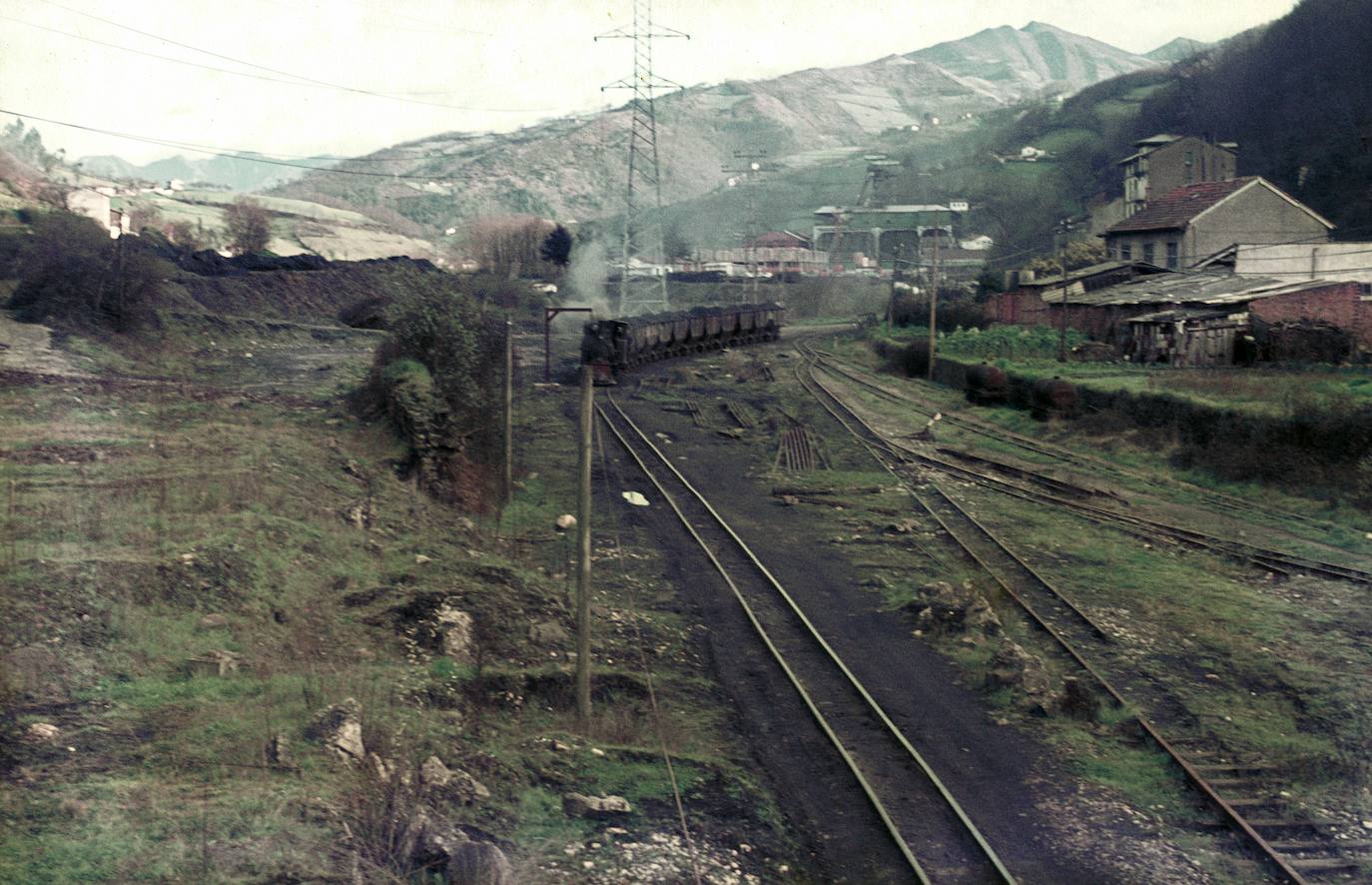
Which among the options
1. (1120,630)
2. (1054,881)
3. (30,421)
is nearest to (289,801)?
(1054,881)

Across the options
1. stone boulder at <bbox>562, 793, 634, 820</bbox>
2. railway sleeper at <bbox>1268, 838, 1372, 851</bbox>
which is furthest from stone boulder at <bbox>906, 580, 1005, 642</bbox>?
stone boulder at <bbox>562, 793, 634, 820</bbox>

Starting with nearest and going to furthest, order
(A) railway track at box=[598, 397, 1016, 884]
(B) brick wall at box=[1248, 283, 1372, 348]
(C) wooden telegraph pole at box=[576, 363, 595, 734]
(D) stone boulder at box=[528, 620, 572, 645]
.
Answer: (A) railway track at box=[598, 397, 1016, 884] < (C) wooden telegraph pole at box=[576, 363, 595, 734] < (D) stone boulder at box=[528, 620, 572, 645] < (B) brick wall at box=[1248, 283, 1372, 348]

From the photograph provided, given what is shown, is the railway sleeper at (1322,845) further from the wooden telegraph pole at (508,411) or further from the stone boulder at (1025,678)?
the wooden telegraph pole at (508,411)

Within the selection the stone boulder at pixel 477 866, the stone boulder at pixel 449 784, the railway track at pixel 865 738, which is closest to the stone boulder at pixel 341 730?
the stone boulder at pixel 449 784

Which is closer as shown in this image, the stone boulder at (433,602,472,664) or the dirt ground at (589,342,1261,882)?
the dirt ground at (589,342,1261,882)

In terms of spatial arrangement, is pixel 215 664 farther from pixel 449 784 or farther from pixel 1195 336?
pixel 1195 336

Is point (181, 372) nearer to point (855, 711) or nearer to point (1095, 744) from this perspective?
point (855, 711)

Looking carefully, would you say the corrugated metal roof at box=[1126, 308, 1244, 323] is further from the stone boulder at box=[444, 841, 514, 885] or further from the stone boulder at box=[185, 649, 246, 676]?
the stone boulder at box=[444, 841, 514, 885]
